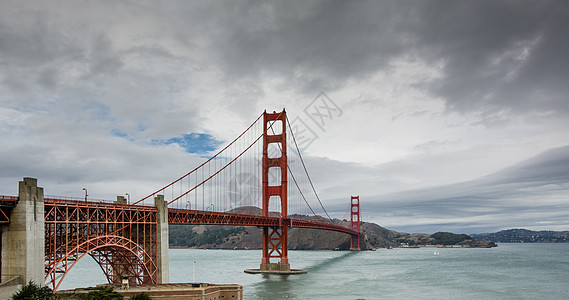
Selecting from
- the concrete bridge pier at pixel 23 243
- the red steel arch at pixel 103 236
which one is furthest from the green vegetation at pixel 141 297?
the concrete bridge pier at pixel 23 243

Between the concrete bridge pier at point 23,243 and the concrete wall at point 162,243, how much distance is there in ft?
54.6

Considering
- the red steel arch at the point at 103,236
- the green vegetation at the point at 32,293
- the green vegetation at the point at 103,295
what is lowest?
the green vegetation at the point at 103,295

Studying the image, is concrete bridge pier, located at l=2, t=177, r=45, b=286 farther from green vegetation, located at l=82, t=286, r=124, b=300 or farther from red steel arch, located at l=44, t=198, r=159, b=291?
green vegetation, located at l=82, t=286, r=124, b=300

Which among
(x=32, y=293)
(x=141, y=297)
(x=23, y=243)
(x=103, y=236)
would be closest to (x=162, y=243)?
(x=103, y=236)

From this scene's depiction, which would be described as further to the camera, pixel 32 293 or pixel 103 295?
pixel 103 295

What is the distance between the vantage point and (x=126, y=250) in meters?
46.2

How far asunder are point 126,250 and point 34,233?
1407 cm

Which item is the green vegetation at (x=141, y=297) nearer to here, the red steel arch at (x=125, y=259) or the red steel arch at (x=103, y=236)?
the red steel arch at (x=103, y=236)

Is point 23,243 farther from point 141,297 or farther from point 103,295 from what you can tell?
point 141,297

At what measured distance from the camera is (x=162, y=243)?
49.6 m

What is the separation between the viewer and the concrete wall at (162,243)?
4900 cm

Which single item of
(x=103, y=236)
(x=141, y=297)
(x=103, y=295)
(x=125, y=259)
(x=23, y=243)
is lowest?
(x=141, y=297)

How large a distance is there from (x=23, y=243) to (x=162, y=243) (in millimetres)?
18487

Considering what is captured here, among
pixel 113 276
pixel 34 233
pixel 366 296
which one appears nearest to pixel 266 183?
pixel 366 296
